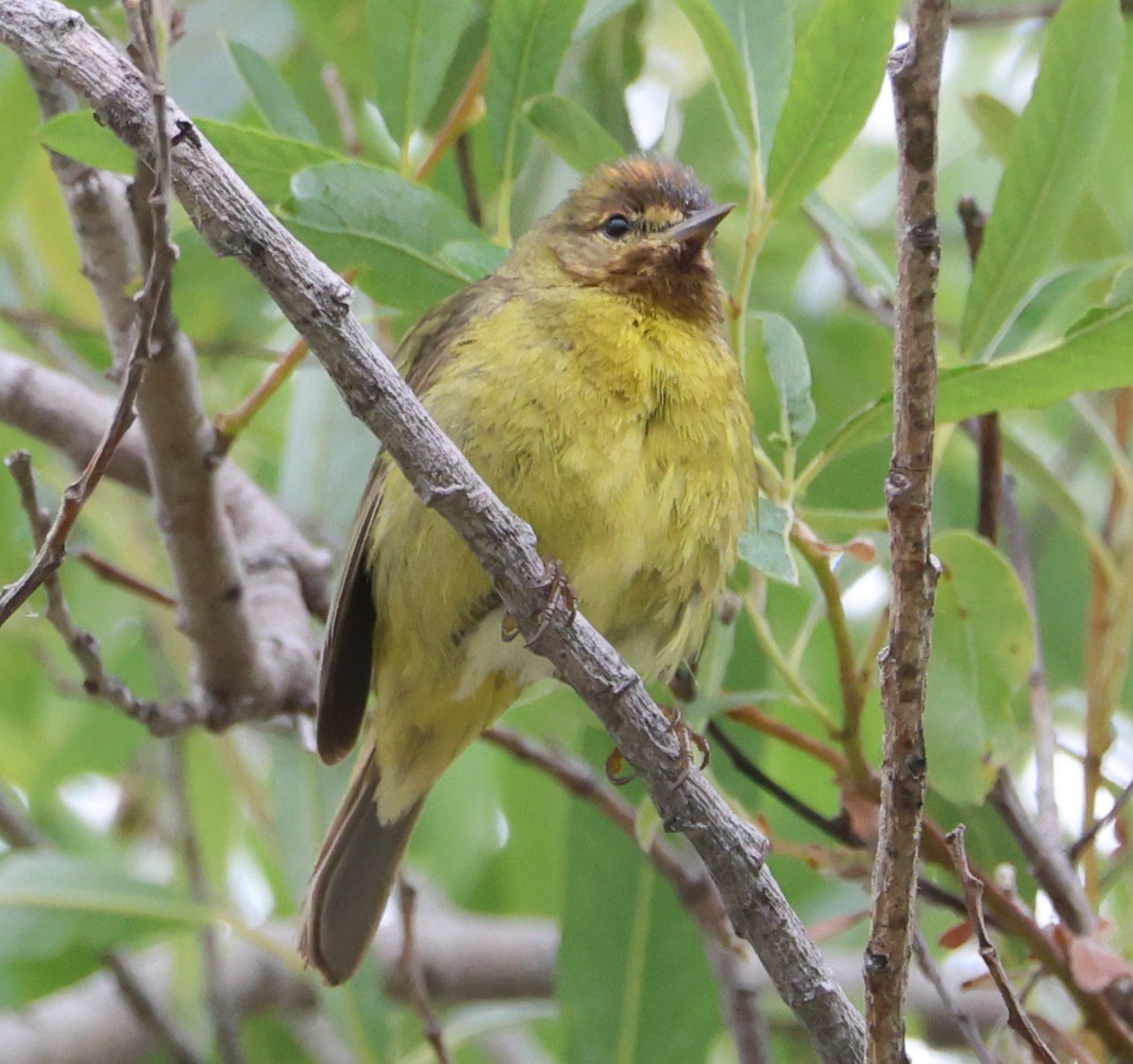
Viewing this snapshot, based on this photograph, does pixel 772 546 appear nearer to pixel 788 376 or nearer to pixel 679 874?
pixel 788 376

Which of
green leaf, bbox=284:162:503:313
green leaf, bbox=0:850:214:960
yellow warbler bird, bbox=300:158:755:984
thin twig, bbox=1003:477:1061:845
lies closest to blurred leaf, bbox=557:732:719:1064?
yellow warbler bird, bbox=300:158:755:984

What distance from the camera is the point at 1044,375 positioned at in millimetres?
2723

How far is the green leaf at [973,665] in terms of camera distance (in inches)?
113

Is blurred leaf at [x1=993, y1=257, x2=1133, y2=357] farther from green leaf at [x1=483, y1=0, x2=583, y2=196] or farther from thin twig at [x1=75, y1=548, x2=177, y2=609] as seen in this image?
thin twig at [x1=75, y1=548, x2=177, y2=609]

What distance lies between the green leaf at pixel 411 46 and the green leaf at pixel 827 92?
747 millimetres

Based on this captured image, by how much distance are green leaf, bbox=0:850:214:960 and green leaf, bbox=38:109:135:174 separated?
70.3 inches

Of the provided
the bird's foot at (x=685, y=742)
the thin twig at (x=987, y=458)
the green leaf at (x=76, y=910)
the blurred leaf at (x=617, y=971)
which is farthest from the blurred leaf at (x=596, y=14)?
the green leaf at (x=76, y=910)

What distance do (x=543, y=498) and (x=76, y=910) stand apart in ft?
5.38

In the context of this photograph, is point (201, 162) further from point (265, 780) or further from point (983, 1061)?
point (265, 780)

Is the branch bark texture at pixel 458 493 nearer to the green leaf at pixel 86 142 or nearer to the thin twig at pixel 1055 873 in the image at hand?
the green leaf at pixel 86 142

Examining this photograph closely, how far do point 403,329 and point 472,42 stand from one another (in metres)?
0.67

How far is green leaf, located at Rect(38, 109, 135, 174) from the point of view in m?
2.70

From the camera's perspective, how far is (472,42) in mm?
3826

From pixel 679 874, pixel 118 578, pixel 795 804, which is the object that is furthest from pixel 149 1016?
pixel 795 804
